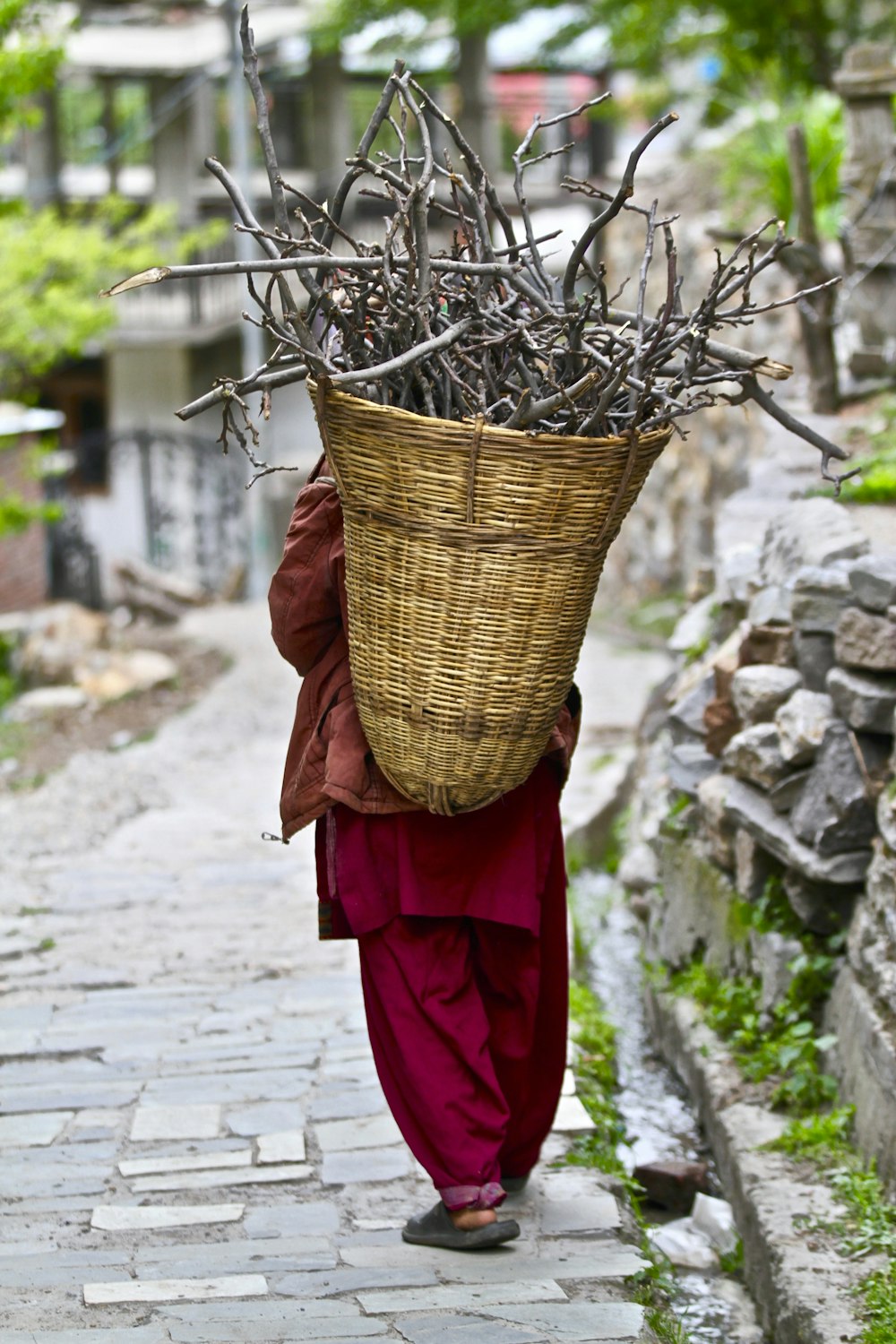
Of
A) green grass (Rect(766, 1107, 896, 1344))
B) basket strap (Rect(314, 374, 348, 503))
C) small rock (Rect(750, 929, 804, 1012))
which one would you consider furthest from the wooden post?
basket strap (Rect(314, 374, 348, 503))

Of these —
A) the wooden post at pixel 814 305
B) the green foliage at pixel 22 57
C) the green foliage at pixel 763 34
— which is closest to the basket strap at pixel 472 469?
the wooden post at pixel 814 305

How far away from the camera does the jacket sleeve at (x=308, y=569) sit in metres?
3.66

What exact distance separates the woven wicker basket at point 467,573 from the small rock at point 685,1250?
1.65m

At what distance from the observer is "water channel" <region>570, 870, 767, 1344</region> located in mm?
4121

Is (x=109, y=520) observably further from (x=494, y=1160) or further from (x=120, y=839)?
(x=494, y=1160)

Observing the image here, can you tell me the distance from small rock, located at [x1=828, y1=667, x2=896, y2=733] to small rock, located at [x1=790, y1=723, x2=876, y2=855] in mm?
77

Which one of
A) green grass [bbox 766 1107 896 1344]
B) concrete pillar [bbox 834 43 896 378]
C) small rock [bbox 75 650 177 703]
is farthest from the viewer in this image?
small rock [bbox 75 650 177 703]

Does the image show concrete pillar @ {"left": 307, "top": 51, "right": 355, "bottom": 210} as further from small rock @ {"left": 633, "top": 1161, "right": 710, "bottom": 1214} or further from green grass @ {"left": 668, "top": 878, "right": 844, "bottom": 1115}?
small rock @ {"left": 633, "top": 1161, "right": 710, "bottom": 1214}

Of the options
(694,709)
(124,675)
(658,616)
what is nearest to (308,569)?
(694,709)

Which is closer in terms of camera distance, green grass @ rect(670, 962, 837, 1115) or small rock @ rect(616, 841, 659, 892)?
green grass @ rect(670, 962, 837, 1115)

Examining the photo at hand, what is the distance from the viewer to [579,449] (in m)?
3.09

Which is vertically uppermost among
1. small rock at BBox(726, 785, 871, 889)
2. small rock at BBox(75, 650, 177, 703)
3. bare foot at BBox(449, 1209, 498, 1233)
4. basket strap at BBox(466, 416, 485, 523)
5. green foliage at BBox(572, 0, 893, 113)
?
green foliage at BBox(572, 0, 893, 113)

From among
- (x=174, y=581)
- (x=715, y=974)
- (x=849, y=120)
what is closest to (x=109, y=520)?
(x=174, y=581)

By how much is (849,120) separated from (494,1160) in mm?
7224
